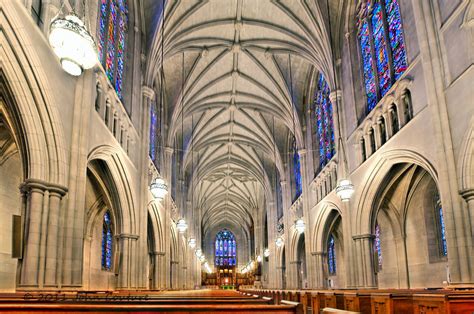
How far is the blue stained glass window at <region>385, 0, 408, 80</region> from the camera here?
48.7 feet

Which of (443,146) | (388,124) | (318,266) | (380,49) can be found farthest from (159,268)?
(443,146)

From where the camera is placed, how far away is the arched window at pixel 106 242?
21562 mm

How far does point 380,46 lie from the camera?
16734mm

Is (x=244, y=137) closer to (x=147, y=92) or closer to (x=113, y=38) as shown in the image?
(x=147, y=92)

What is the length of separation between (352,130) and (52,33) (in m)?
14.2

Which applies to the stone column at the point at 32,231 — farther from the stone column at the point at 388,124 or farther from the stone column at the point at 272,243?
the stone column at the point at 272,243

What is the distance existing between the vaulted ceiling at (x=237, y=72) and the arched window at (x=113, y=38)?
223cm

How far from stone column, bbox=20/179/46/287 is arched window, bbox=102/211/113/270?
42.4 feet

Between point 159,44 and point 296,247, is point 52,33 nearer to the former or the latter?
point 159,44

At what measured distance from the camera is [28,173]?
8.65 m

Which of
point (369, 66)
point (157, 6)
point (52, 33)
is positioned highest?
point (157, 6)

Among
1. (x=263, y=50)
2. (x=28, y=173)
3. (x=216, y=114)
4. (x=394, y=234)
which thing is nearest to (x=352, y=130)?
(x=394, y=234)

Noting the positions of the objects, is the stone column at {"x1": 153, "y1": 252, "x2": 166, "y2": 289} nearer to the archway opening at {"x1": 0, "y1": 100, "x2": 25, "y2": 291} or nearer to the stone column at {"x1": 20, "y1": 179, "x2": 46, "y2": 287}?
the archway opening at {"x1": 0, "y1": 100, "x2": 25, "y2": 291}

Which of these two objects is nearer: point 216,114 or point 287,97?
point 287,97
